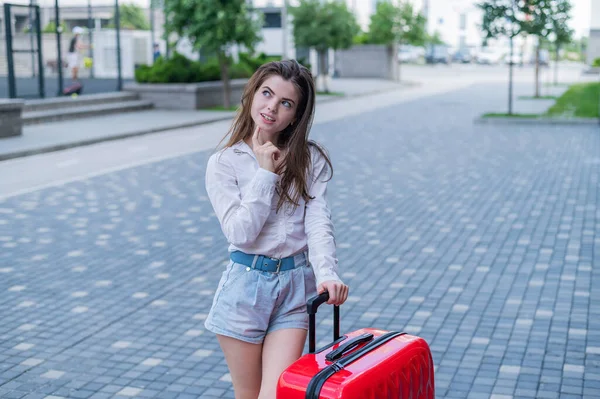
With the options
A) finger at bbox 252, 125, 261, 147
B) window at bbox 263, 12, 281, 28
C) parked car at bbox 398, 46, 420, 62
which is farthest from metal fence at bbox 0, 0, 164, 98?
parked car at bbox 398, 46, 420, 62

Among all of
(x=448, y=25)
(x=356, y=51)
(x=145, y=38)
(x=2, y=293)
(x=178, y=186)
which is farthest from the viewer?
(x=448, y=25)

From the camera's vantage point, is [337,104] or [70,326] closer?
[70,326]

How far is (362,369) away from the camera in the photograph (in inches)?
99.3

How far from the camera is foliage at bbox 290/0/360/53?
32.5m

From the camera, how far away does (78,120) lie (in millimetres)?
20609

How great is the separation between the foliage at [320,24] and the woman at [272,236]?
98.5 feet

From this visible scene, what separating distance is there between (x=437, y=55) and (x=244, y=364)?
71.5 m

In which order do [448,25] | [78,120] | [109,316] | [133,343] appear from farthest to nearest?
[448,25] < [78,120] < [109,316] < [133,343]

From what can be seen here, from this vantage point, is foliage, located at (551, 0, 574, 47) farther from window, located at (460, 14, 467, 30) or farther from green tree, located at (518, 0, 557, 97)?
window, located at (460, 14, 467, 30)

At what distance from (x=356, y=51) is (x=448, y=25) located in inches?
2149

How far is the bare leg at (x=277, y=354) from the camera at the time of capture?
2826mm

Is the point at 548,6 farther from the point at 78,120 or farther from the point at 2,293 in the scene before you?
the point at 2,293

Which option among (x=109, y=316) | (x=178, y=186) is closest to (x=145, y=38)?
(x=178, y=186)

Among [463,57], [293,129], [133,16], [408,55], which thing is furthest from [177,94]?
[463,57]
